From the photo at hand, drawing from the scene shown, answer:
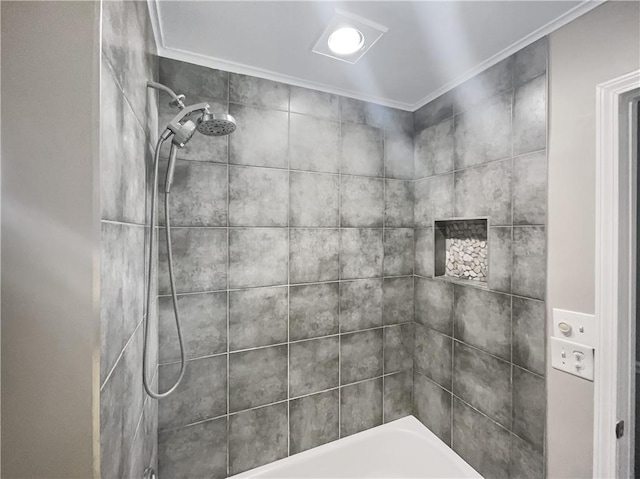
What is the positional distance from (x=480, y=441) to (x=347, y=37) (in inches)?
87.0

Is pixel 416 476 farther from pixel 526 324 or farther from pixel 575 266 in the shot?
pixel 575 266

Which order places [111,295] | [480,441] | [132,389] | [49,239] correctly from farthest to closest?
1. [480,441]
2. [132,389]
3. [111,295]
4. [49,239]

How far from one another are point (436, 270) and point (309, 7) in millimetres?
1602

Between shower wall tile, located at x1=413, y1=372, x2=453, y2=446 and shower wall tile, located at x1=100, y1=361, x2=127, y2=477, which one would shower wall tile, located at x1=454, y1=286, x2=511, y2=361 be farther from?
shower wall tile, located at x1=100, y1=361, x2=127, y2=477

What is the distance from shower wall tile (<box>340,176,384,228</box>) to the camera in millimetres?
1843

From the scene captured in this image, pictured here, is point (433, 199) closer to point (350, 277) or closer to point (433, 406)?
point (350, 277)

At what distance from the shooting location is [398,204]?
202 centimetres

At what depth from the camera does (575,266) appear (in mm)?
1176

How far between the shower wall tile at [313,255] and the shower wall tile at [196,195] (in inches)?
17.0

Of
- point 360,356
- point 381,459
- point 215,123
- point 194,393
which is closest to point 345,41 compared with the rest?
point 215,123

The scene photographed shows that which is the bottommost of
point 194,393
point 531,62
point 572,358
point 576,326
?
point 194,393

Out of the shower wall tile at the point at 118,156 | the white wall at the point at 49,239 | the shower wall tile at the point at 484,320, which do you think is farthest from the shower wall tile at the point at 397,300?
the white wall at the point at 49,239

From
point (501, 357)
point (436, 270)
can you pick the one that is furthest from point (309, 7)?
point (501, 357)

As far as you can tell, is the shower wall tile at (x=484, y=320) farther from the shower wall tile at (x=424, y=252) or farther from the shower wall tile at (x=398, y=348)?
the shower wall tile at (x=398, y=348)
